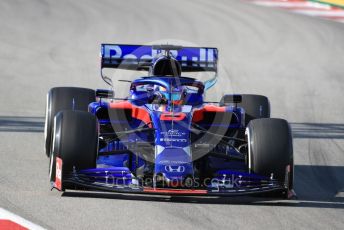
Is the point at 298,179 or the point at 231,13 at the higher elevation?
the point at 231,13

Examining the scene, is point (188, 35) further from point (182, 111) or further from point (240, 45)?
point (182, 111)

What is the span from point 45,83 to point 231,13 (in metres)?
10.3

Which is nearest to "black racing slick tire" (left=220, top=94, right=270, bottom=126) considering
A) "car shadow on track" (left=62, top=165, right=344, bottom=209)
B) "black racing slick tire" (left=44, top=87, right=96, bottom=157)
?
"car shadow on track" (left=62, top=165, right=344, bottom=209)

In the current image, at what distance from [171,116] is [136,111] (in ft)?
2.35

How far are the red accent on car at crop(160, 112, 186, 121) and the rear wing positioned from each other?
2146mm

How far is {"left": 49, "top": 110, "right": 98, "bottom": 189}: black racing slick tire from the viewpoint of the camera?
384 inches

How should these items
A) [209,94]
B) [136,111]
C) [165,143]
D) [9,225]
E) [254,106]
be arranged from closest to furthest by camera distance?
[9,225] < [165,143] < [136,111] < [254,106] < [209,94]

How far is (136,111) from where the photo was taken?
36.2 feet

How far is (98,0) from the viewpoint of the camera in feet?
91.2

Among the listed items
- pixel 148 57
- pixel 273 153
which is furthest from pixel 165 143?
pixel 148 57

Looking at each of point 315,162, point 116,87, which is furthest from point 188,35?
point 315,162

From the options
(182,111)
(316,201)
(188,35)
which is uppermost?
(188,35)

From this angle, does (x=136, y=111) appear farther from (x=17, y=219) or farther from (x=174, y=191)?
(x=17, y=219)

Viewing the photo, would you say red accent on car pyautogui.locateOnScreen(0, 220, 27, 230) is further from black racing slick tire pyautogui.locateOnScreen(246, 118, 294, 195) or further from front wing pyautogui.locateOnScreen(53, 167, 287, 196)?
black racing slick tire pyautogui.locateOnScreen(246, 118, 294, 195)
